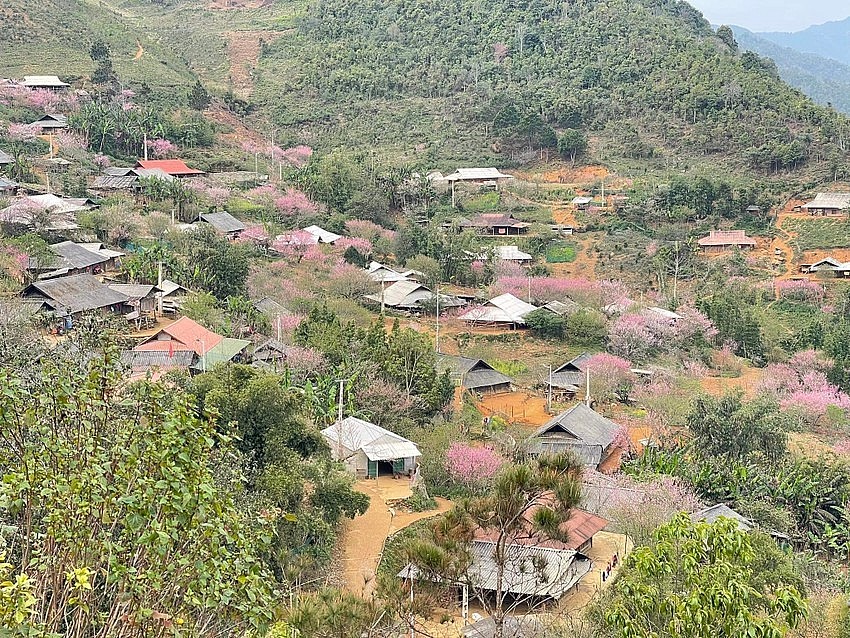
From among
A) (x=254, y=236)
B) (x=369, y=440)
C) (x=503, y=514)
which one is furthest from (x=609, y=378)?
(x=503, y=514)

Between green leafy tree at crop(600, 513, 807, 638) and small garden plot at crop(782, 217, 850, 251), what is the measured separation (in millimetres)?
42483

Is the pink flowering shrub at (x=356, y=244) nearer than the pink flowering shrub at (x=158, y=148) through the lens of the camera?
Yes

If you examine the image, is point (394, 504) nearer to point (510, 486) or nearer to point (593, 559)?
point (593, 559)

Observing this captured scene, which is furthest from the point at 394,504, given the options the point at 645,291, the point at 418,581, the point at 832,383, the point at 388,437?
the point at 645,291

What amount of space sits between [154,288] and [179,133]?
24.9 meters

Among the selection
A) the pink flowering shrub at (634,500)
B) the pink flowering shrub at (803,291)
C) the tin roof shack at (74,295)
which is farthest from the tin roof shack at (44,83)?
the pink flowering shrub at (634,500)

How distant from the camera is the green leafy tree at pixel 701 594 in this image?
6230 mm

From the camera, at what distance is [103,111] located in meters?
50.1

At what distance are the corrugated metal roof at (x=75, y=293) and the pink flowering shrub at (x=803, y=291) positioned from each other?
2775 cm

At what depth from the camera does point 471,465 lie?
21.2 meters

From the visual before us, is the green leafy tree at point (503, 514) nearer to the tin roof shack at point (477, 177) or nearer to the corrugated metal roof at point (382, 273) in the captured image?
the corrugated metal roof at point (382, 273)

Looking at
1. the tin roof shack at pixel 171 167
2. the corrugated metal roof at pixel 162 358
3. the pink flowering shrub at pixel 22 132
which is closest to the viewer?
the corrugated metal roof at pixel 162 358

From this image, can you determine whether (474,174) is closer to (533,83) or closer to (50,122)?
(533,83)

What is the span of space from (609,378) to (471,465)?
10.5 metres
